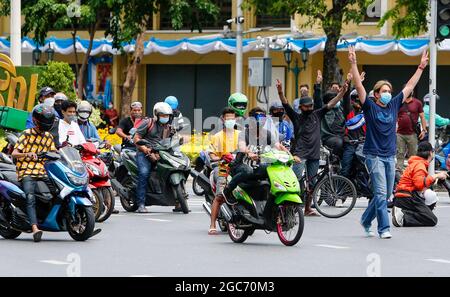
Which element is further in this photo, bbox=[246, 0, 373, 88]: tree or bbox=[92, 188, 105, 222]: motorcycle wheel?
bbox=[246, 0, 373, 88]: tree

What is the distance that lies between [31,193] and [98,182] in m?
2.87

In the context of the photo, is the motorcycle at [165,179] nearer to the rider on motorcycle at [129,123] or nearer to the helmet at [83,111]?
the helmet at [83,111]

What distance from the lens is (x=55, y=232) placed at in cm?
1633

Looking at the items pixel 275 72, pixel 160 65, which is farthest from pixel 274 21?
pixel 160 65

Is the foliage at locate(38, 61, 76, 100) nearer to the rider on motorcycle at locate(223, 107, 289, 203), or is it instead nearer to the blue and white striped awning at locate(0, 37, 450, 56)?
the blue and white striped awning at locate(0, 37, 450, 56)

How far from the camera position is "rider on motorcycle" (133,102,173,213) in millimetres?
19703

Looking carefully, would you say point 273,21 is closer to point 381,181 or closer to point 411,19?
point 411,19

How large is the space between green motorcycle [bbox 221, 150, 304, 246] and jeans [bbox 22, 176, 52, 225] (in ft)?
6.92

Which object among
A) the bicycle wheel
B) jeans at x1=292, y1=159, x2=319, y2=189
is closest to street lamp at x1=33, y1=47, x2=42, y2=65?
the bicycle wheel

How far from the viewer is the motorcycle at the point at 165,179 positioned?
1966 cm

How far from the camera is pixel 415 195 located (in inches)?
693
